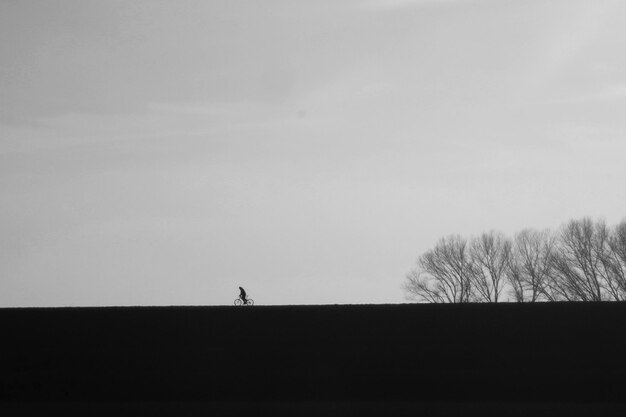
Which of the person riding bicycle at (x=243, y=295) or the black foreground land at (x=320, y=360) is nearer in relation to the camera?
the black foreground land at (x=320, y=360)

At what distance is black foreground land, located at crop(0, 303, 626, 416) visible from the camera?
17.9m

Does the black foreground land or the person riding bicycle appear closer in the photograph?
the black foreground land

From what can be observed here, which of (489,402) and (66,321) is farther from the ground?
(66,321)

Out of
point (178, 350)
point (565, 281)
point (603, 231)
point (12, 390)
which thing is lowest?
point (12, 390)

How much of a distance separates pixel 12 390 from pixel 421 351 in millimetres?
12433

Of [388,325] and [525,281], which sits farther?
[525,281]

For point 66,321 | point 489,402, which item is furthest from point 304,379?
point 66,321

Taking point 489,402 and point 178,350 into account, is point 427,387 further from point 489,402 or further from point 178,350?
point 178,350

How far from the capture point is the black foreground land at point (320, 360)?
706 inches

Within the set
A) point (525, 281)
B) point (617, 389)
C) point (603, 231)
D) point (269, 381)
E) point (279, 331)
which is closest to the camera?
→ point (617, 389)

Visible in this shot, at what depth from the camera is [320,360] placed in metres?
19.2

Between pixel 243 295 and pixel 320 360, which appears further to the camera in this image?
pixel 243 295

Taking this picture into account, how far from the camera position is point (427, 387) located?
1827cm

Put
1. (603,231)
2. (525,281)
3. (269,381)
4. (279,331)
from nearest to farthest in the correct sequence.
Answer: (269,381) < (279,331) < (603,231) < (525,281)
